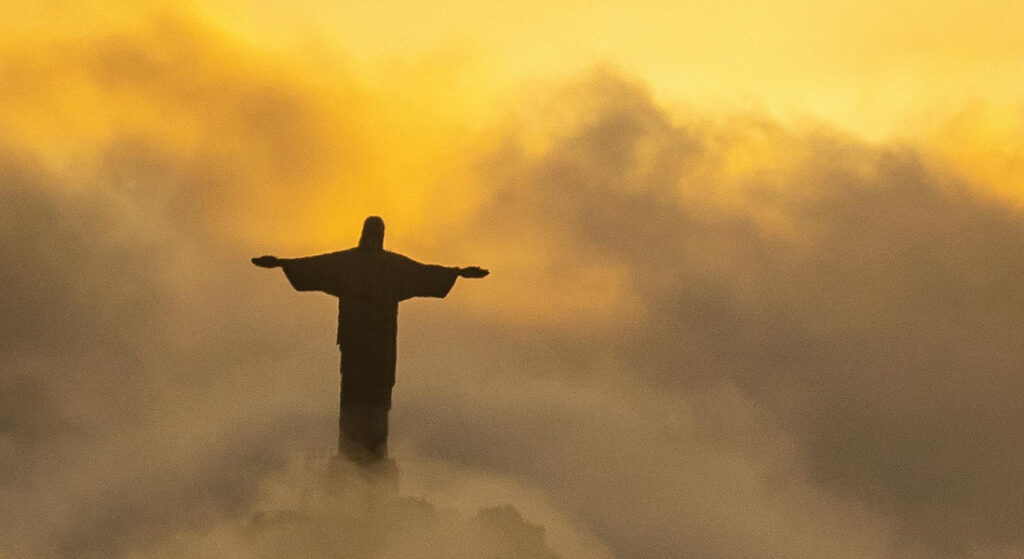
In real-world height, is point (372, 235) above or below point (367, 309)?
above

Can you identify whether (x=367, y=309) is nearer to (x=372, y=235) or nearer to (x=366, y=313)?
(x=366, y=313)

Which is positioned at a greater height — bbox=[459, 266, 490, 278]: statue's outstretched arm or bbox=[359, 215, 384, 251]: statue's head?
bbox=[359, 215, 384, 251]: statue's head

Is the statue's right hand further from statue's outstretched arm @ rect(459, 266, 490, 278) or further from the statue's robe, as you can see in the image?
statue's outstretched arm @ rect(459, 266, 490, 278)

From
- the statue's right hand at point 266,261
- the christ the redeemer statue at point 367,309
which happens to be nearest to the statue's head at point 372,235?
the christ the redeemer statue at point 367,309

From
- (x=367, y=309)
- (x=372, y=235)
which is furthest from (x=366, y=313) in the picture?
(x=372, y=235)

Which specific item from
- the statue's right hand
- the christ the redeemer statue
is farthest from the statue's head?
the statue's right hand

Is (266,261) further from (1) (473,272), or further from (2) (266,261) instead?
(1) (473,272)

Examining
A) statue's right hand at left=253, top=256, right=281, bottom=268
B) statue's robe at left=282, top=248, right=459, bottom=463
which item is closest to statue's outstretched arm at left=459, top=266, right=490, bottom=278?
statue's robe at left=282, top=248, right=459, bottom=463
